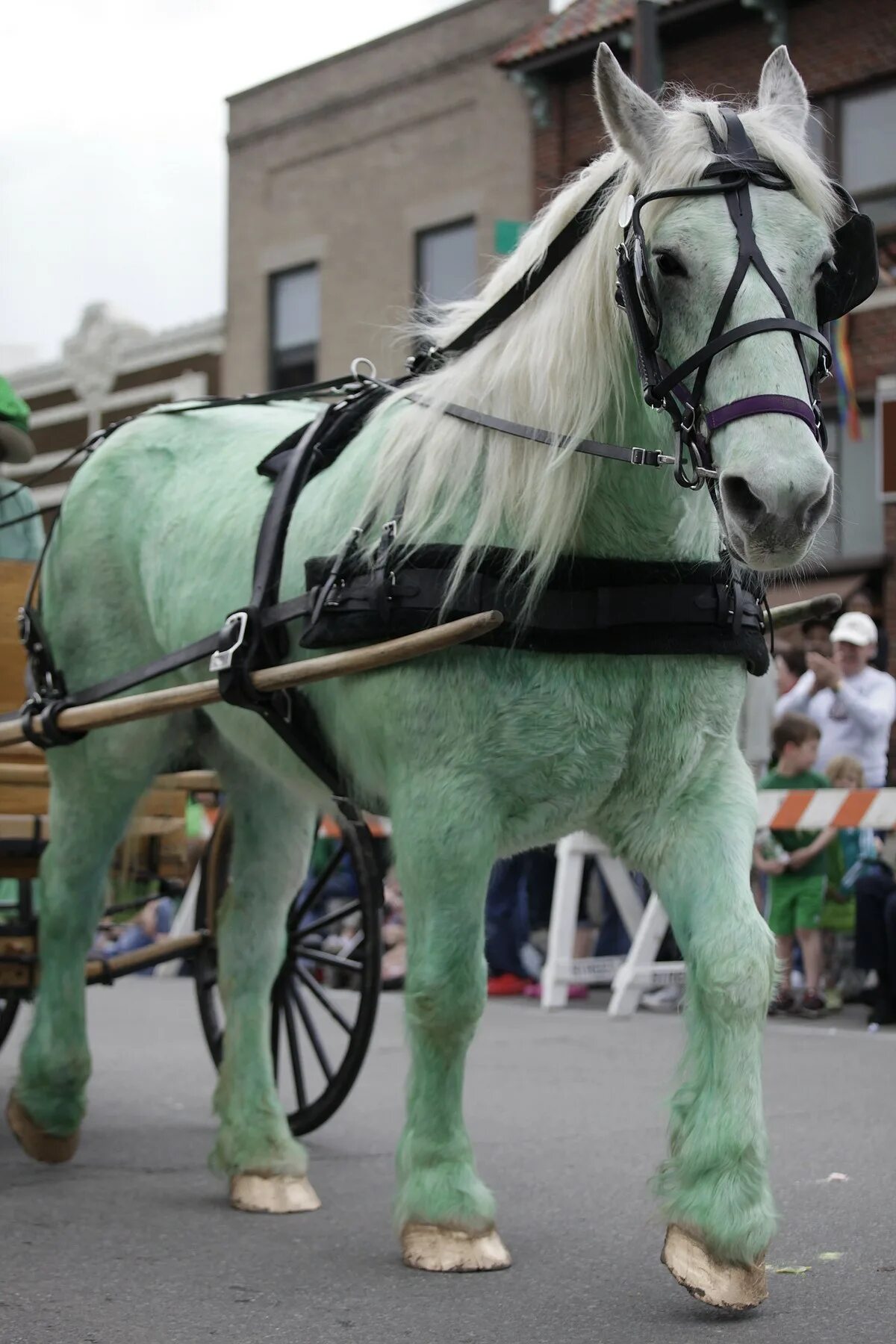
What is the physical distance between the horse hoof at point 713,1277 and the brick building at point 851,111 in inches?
549

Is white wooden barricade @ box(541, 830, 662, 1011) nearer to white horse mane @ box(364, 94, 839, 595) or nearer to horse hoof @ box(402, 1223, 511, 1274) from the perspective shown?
horse hoof @ box(402, 1223, 511, 1274)

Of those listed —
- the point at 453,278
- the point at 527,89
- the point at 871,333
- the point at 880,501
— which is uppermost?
the point at 527,89

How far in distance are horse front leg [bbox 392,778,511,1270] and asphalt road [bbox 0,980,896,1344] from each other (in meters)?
0.10

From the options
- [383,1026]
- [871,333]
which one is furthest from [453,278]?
[383,1026]

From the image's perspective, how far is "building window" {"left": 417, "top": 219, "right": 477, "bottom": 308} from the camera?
2164 centimetres

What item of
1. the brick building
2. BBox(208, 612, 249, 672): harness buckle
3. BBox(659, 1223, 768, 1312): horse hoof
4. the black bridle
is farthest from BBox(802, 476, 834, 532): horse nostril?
the brick building

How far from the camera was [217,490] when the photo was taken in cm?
502

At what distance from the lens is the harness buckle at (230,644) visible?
4.38m

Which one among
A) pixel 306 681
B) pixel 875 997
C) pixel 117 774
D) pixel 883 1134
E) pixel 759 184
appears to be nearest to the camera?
pixel 759 184

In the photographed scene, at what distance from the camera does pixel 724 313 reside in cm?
333

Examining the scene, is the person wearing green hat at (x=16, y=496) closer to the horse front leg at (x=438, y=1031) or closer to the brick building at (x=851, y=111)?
the horse front leg at (x=438, y=1031)

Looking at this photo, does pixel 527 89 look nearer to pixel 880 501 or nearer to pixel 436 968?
pixel 880 501

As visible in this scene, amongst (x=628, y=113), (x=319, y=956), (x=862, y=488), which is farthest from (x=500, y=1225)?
(x=862, y=488)

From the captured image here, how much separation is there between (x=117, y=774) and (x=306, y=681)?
1496mm
